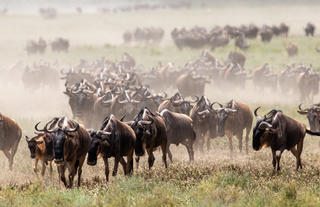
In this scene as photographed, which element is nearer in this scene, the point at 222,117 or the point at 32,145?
the point at 32,145

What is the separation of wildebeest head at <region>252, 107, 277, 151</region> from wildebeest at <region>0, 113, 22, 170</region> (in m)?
6.52

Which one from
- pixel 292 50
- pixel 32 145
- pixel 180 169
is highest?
pixel 32 145

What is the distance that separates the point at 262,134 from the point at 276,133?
0.34 metres

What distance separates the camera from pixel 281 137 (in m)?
12.5

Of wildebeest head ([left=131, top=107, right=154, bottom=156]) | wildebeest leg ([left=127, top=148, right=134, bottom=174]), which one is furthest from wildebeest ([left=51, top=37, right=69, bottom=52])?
wildebeest leg ([left=127, top=148, right=134, bottom=174])

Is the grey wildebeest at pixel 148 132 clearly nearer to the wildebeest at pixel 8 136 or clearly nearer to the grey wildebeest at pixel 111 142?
the grey wildebeest at pixel 111 142

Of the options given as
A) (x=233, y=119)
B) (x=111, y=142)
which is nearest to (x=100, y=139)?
(x=111, y=142)

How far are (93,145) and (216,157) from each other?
5693 millimetres

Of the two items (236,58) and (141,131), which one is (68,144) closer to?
(141,131)

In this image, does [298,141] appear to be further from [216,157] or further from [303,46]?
[303,46]

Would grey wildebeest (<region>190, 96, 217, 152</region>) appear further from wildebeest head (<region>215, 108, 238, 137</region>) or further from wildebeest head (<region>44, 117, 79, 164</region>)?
wildebeest head (<region>44, 117, 79, 164</region>)

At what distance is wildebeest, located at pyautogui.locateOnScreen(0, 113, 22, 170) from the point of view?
1479 centimetres

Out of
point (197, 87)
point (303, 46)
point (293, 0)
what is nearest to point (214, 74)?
point (197, 87)

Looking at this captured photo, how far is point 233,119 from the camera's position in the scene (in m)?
17.0
